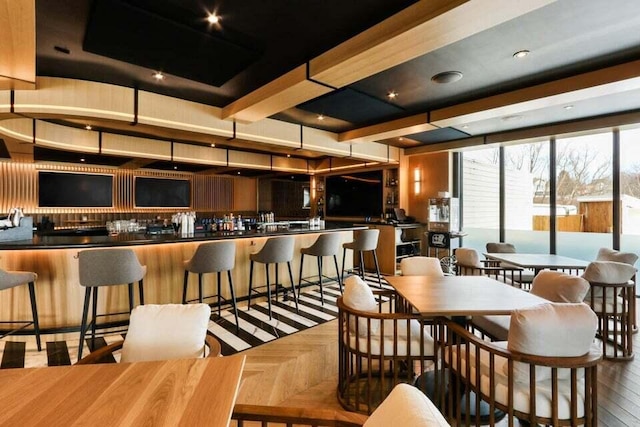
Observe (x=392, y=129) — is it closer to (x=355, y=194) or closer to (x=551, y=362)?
(x=355, y=194)

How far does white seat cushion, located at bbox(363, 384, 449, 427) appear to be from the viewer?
0.84 meters

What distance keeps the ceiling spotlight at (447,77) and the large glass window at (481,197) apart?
362cm

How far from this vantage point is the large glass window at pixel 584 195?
5.29m

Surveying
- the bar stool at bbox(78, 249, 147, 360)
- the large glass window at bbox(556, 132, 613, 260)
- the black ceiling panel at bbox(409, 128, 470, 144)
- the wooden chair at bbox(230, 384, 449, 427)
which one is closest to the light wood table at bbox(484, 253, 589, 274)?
the large glass window at bbox(556, 132, 613, 260)

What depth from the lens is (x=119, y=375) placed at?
4.05 feet

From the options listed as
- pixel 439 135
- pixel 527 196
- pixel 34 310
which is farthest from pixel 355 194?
pixel 34 310

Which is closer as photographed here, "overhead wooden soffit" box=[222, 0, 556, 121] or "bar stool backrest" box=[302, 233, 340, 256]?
"overhead wooden soffit" box=[222, 0, 556, 121]

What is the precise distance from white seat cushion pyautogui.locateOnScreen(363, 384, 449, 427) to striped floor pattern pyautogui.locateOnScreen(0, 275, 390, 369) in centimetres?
229

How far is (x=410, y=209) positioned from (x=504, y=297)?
203 inches

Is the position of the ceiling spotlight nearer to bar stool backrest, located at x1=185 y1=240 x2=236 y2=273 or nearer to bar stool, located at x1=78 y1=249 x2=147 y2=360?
bar stool backrest, located at x1=185 y1=240 x2=236 y2=273

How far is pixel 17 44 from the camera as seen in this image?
227 cm

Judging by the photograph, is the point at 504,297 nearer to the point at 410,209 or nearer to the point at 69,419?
the point at 69,419

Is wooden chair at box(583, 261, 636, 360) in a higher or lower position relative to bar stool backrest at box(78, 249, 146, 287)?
lower

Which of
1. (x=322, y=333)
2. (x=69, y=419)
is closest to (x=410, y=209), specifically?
(x=322, y=333)
